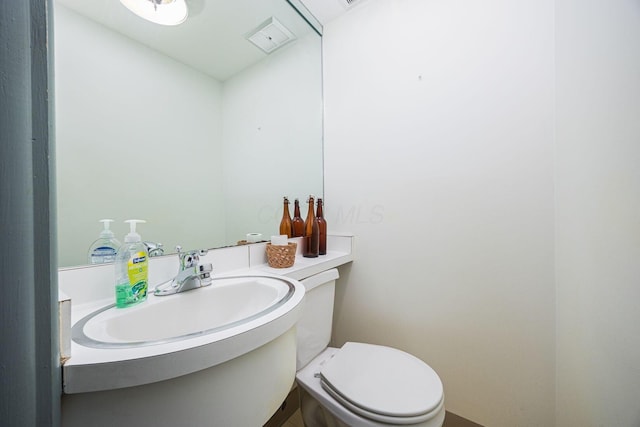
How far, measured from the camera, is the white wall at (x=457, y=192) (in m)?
0.87

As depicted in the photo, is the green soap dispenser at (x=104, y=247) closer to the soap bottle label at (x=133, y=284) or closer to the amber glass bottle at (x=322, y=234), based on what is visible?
the soap bottle label at (x=133, y=284)

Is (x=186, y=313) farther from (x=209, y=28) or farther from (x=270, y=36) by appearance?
(x=270, y=36)

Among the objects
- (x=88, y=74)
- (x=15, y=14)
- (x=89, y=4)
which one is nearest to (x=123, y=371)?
(x=15, y=14)

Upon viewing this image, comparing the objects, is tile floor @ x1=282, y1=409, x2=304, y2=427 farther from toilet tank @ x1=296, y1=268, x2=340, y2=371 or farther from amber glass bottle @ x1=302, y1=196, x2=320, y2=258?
amber glass bottle @ x1=302, y1=196, x2=320, y2=258

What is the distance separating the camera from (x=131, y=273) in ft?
1.93

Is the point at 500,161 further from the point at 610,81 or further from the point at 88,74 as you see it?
the point at 88,74

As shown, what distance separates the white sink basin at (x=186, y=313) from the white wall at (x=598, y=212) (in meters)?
0.93

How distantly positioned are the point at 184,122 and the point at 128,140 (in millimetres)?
243

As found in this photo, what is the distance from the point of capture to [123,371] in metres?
0.35

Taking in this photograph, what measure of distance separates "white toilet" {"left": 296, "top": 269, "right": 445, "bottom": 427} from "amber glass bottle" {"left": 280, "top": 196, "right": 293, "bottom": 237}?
0.32 meters

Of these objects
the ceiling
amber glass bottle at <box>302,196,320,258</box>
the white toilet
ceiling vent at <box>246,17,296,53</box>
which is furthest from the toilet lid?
ceiling vent at <box>246,17,296,53</box>

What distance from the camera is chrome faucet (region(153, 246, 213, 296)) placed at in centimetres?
68

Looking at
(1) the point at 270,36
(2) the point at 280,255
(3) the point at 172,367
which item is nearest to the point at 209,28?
(1) the point at 270,36

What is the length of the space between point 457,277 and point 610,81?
2.55 ft
